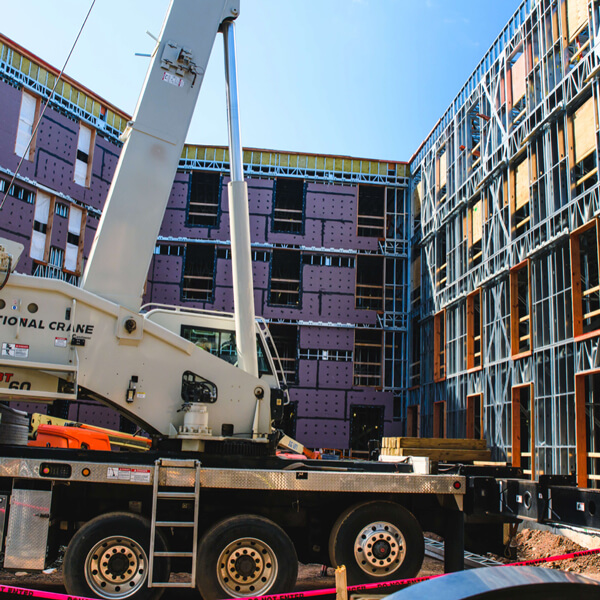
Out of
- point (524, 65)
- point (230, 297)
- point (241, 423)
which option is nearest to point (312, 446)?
point (230, 297)

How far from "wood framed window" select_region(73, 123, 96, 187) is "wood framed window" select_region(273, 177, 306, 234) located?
913cm

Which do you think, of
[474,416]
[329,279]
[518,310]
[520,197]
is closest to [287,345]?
[329,279]

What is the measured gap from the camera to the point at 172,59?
8836mm

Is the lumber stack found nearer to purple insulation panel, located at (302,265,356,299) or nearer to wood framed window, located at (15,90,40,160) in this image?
purple insulation panel, located at (302,265,356,299)

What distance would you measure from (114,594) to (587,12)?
17508 mm

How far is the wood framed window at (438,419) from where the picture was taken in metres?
27.3

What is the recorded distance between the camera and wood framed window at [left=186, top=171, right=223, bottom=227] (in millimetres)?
33281

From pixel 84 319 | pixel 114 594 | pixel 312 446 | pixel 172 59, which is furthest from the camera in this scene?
pixel 312 446

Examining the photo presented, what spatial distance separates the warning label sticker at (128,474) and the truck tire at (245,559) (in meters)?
0.91

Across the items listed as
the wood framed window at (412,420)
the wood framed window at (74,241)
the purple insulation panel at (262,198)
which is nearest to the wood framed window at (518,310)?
the wood framed window at (412,420)

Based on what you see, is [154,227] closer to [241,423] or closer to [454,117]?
[241,423]

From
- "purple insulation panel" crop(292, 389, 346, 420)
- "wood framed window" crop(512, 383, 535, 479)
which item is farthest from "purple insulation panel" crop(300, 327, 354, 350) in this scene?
"wood framed window" crop(512, 383, 535, 479)

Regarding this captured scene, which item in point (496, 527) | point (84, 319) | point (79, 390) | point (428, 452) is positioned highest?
point (84, 319)

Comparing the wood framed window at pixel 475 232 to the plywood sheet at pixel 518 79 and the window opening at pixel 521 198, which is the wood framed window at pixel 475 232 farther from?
the plywood sheet at pixel 518 79
